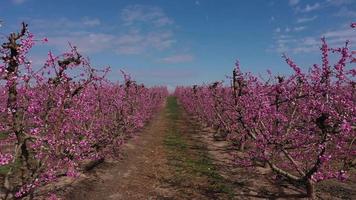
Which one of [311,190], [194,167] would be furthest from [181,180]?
[311,190]

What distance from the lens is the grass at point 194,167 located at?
53.6 ft

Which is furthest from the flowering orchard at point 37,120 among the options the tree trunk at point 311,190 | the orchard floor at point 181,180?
the tree trunk at point 311,190

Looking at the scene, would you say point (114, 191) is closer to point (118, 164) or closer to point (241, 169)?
point (118, 164)

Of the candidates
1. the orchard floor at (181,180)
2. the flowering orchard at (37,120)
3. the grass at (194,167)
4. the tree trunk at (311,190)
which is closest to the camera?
the flowering orchard at (37,120)

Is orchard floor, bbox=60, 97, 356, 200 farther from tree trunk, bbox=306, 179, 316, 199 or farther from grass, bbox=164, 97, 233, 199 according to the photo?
tree trunk, bbox=306, 179, 316, 199

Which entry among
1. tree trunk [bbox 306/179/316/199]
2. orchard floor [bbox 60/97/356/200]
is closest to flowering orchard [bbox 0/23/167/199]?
orchard floor [bbox 60/97/356/200]

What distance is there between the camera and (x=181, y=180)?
17.5 m

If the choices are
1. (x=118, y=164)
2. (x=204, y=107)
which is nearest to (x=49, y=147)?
(x=118, y=164)

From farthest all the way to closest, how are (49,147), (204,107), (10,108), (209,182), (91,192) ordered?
(204,107)
(209,182)
(91,192)
(49,147)
(10,108)

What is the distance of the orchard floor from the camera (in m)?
15.2

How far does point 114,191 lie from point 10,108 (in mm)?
6533

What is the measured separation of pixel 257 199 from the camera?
14.5m

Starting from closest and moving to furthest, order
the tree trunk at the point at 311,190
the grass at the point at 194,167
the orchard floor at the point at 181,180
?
the tree trunk at the point at 311,190
the orchard floor at the point at 181,180
the grass at the point at 194,167

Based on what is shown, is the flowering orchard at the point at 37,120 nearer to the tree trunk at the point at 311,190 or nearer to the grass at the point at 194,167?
the grass at the point at 194,167
